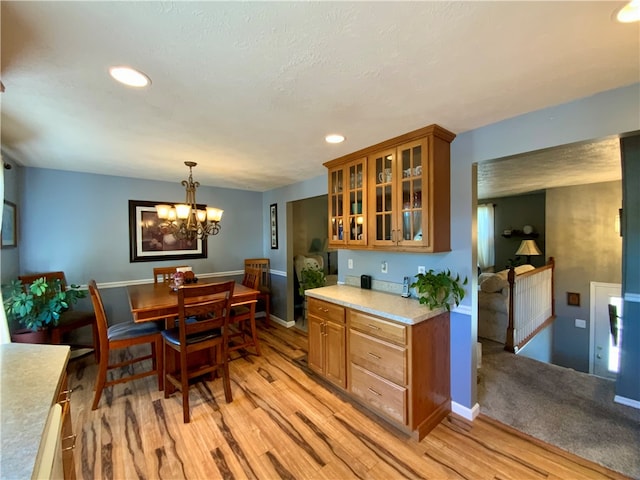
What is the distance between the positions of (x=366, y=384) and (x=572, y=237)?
15.5ft

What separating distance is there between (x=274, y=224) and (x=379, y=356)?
3123 mm

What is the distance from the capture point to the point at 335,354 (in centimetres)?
255

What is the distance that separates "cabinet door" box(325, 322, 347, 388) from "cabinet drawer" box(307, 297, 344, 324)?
0.06 metres

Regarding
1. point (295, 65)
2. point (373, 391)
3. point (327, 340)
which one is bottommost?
point (373, 391)

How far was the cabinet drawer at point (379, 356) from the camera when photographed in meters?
2.02

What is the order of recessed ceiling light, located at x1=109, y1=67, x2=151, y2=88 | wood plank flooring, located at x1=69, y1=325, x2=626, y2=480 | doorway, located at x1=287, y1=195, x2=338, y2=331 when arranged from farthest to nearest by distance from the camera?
doorway, located at x1=287, y1=195, x2=338, y2=331, wood plank flooring, located at x1=69, y1=325, x2=626, y2=480, recessed ceiling light, located at x1=109, y1=67, x2=151, y2=88

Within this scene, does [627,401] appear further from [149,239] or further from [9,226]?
[9,226]

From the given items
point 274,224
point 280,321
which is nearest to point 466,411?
point 280,321

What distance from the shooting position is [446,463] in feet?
5.83

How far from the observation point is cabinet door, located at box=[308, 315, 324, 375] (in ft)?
8.89

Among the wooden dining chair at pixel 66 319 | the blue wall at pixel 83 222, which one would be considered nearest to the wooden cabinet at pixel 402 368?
the wooden dining chair at pixel 66 319

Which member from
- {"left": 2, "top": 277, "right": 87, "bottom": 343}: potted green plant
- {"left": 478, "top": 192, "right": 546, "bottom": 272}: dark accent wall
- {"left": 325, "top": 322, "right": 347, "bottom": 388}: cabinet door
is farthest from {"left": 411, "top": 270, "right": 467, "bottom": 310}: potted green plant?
{"left": 478, "top": 192, "right": 546, "bottom": 272}: dark accent wall

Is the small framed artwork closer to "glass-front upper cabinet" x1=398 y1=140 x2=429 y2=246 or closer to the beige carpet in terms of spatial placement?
the beige carpet

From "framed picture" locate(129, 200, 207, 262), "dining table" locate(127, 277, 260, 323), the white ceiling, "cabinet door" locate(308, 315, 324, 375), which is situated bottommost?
"cabinet door" locate(308, 315, 324, 375)
